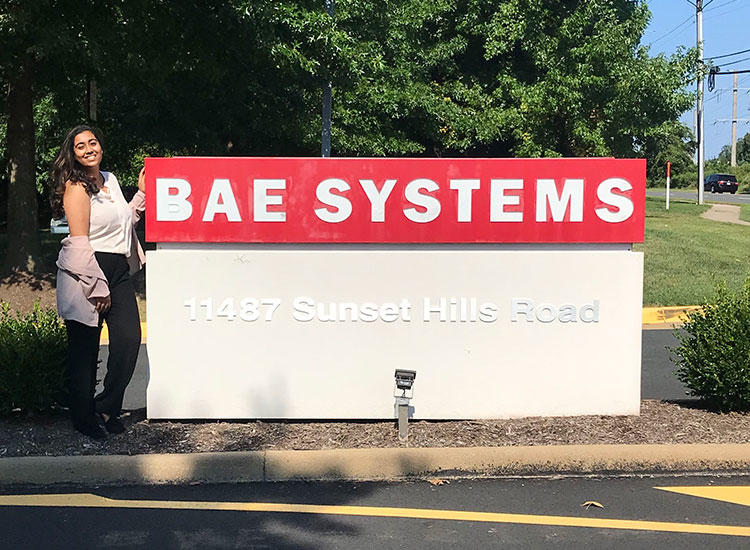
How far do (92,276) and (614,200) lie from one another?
3.25 metres

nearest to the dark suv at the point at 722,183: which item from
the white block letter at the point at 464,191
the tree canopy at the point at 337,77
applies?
the tree canopy at the point at 337,77

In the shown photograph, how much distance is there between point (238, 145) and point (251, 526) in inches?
626

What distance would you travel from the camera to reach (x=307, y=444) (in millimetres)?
5156

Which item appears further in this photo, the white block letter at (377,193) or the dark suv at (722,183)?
the dark suv at (722,183)

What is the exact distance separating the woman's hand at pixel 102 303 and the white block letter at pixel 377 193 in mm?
1707

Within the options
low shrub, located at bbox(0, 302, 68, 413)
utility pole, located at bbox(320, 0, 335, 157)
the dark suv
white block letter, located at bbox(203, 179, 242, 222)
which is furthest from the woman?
the dark suv

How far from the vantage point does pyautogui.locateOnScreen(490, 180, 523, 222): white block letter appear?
18.1ft

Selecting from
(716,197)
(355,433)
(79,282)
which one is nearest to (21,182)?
(79,282)

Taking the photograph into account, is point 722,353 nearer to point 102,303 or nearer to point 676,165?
point 102,303

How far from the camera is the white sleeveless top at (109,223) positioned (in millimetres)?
4996

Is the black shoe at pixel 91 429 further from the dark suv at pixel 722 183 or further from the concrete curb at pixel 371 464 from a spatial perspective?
the dark suv at pixel 722 183

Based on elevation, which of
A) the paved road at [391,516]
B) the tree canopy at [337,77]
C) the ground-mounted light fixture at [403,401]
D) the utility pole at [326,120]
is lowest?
the paved road at [391,516]

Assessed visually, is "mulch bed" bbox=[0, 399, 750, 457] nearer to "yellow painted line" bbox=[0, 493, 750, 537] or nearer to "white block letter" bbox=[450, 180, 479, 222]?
"yellow painted line" bbox=[0, 493, 750, 537]

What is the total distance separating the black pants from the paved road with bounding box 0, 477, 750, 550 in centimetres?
65
